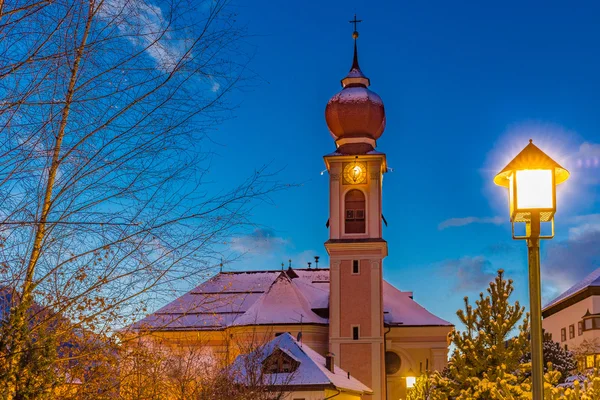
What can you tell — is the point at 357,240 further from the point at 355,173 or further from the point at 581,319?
the point at 581,319

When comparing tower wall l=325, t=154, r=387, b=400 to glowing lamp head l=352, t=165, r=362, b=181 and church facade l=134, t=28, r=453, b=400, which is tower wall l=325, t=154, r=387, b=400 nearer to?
church facade l=134, t=28, r=453, b=400

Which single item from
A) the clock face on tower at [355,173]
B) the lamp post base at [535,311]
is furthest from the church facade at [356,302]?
the lamp post base at [535,311]

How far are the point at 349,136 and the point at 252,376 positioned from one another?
24.5m

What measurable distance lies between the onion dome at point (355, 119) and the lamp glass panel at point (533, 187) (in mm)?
45930

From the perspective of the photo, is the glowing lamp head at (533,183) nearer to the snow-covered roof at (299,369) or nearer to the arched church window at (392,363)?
the snow-covered roof at (299,369)

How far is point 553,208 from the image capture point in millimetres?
6816

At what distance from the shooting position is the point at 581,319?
6875cm

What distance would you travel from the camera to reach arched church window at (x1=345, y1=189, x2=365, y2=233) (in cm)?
5144

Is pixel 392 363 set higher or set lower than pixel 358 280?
lower

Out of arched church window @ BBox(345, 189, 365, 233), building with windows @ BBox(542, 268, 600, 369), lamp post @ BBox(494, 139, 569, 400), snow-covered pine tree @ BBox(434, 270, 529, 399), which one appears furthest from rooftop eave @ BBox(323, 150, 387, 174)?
lamp post @ BBox(494, 139, 569, 400)

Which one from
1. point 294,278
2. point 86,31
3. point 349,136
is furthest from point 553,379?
point 294,278

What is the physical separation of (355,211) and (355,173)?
7.99 ft

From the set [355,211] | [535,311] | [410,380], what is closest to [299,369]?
[410,380]

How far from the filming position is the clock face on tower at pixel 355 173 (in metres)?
52.1
